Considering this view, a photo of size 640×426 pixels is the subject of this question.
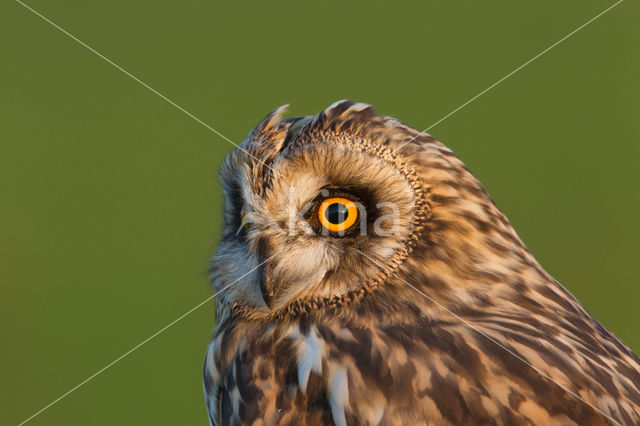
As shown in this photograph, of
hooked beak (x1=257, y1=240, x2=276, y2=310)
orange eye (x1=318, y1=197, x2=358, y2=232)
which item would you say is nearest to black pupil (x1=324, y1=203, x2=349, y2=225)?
orange eye (x1=318, y1=197, x2=358, y2=232)

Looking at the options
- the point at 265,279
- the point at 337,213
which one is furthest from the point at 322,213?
the point at 265,279

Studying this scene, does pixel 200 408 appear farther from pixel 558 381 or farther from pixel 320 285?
pixel 558 381

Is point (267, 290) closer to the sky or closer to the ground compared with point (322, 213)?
closer to the ground

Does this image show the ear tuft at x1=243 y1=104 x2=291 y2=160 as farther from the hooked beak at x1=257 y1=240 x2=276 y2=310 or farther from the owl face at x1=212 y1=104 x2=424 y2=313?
the hooked beak at x1=257 y1=240 x2=276 y2=310

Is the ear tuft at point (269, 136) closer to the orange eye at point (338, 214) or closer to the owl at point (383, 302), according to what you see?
the owl at point (383, 302)

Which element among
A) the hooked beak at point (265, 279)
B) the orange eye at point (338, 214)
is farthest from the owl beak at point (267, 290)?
the orange eye at point (338, 214)

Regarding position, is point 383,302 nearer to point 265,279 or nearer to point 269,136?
point 265,279

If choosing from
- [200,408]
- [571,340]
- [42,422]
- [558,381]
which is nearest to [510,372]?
[558,381]
